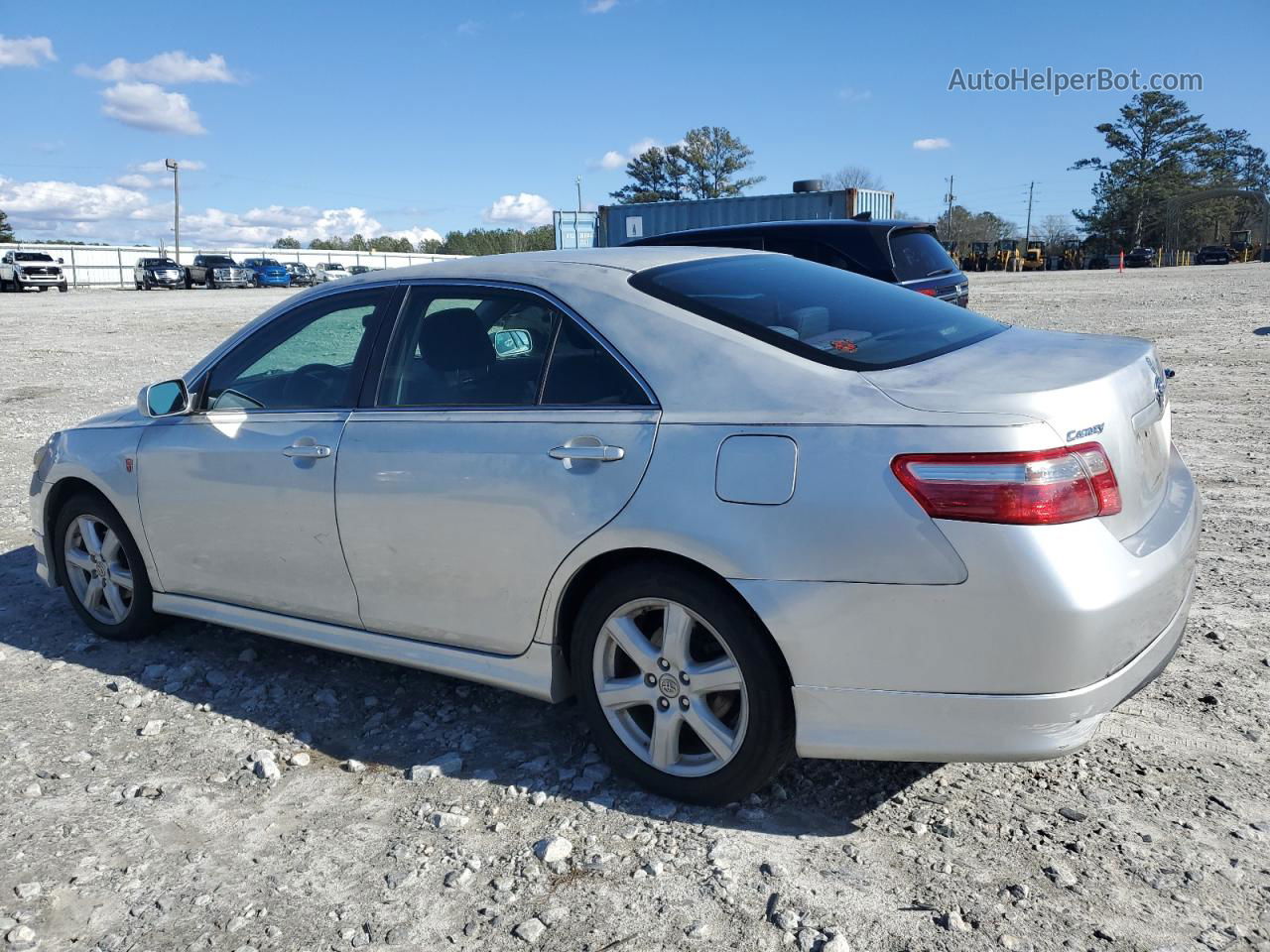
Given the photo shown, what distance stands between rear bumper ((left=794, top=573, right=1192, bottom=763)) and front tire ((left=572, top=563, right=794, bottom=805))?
0.42 feet

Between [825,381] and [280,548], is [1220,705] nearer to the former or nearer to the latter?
[825,381]

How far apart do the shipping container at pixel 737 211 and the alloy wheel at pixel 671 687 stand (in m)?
17.6

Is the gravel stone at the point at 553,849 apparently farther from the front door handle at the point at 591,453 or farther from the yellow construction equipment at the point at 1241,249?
the yellow construction equipment at the point at 1241,249

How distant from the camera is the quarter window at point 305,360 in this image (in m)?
3.80

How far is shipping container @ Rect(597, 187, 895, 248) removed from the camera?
869 inches

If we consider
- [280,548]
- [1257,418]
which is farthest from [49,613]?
[1257,418]

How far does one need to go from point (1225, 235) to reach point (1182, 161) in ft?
26.7

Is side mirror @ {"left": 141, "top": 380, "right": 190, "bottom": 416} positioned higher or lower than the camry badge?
lower

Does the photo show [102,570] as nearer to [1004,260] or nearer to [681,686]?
[681,686]

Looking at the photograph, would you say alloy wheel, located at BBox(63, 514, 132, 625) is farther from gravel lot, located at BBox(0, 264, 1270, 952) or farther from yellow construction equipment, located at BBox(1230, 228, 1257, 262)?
yellow construction equipment, located at BBox(1230, 228, 1257, 262)

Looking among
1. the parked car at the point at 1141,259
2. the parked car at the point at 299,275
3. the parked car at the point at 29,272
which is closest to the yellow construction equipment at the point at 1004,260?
the parked car at the point at 1141,259

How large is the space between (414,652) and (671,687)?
1028 millimetres

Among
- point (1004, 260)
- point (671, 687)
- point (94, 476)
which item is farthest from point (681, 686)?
point (1004, 260)

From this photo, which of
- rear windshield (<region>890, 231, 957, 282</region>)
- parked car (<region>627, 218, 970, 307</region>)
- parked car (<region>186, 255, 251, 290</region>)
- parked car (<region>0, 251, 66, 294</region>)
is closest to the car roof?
parked car (<region>627, 218, 970, 307</region>)
